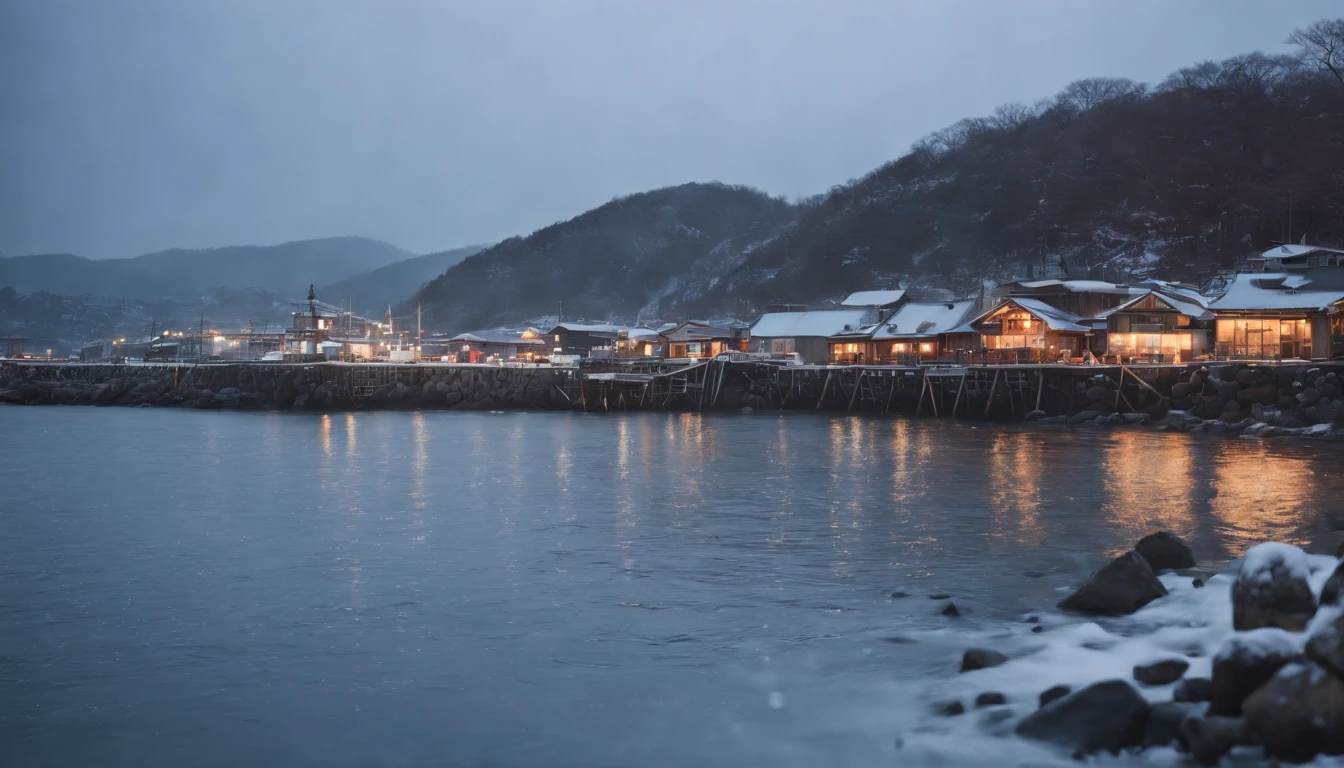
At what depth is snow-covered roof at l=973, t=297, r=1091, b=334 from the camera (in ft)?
173

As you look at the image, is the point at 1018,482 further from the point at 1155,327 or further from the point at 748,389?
the point at 748,389

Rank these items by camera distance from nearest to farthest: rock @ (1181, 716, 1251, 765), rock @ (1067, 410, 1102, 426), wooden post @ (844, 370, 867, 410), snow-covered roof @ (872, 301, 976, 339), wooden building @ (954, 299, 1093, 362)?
rock @ (1181, 716, 1251, 765), rock @ (1067, 410, 1102, 426), wooden building @ (954, 299, 1093, 362), wooden post @ (844, 370, 867, 410), snow-covered roof @ (872, 301, 976, 339)

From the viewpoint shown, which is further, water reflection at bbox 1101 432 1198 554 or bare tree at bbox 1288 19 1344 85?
bare tree at bbox 1288 19 1344 85

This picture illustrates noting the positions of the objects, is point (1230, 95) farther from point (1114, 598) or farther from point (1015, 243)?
point (1114, 598)

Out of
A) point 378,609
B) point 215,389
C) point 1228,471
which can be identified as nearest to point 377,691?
point 378,609

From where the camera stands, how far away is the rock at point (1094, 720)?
308 inches

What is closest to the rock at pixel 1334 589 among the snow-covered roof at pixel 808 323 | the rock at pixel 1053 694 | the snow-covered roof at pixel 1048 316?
the rock at pixel 1053 694

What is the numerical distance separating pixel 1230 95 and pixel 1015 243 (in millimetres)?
26920

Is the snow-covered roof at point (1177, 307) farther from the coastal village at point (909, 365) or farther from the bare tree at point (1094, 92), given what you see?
the bare tree at point (1094, 92)

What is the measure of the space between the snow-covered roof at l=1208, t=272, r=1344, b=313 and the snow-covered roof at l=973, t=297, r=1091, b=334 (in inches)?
309

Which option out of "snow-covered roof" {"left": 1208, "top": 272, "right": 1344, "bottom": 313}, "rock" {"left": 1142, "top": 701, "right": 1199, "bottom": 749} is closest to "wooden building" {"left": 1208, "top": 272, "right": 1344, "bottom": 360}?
"snow-covered roof" {"left": 1208, "top": 272, "right": 1344, "bottom": 313}

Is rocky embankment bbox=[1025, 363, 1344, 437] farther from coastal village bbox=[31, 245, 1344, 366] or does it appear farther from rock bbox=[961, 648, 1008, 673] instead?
rock bbox=[961, 648, 1008, 673]

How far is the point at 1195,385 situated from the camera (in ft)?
136

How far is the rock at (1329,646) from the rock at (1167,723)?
107 centimetres
